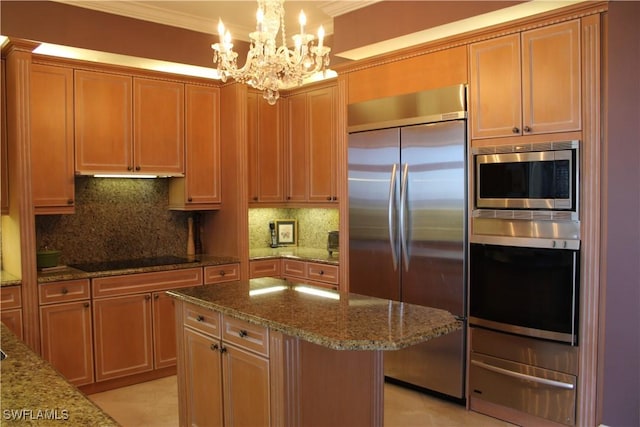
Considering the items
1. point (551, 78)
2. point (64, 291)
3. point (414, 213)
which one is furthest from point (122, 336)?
point (551, 78)

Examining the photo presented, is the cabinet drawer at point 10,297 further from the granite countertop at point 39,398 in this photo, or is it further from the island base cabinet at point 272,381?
the granite countertop at point 39,398

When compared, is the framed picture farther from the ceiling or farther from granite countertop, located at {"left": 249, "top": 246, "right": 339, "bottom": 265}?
the ceiling

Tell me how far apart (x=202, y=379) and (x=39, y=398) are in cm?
132

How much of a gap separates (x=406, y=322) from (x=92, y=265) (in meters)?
3.06

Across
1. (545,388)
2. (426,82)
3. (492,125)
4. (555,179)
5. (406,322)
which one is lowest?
(545,388)

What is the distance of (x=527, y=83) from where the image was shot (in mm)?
3217

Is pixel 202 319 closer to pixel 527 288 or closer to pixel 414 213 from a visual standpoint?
pixel 414 213

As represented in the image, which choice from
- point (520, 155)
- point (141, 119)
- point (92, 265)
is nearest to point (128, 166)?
point (141, 119)

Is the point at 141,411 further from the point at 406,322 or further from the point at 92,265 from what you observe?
the point at 406,322

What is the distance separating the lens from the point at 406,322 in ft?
7.24

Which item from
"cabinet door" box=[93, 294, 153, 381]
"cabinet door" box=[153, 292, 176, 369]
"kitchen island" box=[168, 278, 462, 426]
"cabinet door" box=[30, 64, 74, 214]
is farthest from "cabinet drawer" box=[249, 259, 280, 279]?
"kitchen island" box=[168, 278, 462, 426]

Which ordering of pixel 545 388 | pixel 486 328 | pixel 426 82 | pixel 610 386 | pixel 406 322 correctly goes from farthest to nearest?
pixel 426 82 < pixel 486 328 < pixel 545 388 < pixel 610 386 < pixel 406 322

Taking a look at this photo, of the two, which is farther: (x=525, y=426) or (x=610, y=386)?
(x=525, y=426)

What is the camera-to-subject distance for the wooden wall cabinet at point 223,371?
238cm
